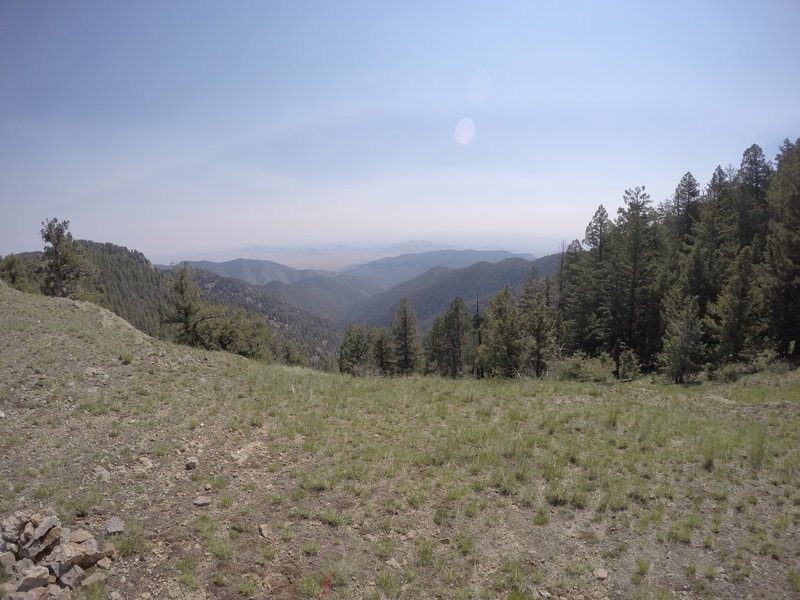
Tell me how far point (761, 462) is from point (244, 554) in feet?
36.0

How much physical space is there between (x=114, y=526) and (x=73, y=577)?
3.85 feet

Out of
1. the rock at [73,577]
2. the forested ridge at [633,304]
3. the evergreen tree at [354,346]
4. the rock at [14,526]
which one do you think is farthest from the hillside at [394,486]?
the evergreen tree at [354,346]

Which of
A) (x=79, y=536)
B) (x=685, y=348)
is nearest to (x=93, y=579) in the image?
(x=79, y=536)

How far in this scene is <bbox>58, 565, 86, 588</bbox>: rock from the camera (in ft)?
17.2

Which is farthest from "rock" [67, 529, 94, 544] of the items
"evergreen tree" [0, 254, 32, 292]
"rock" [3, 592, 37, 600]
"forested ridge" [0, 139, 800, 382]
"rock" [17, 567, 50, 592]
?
"evergreen tree" [0, 254, 32, 292]

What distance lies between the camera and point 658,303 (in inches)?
1321

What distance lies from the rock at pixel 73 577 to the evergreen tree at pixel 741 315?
28.9 metres

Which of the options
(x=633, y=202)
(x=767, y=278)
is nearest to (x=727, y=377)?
(x=767, y=278)

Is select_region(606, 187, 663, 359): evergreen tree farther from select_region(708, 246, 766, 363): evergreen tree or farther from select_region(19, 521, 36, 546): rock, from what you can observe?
select_region(19, 521, 36, 546): rock

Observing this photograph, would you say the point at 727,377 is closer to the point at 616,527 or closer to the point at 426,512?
the point at 616,527

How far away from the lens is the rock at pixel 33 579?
199 inches

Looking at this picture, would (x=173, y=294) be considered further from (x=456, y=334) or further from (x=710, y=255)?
(x=710, y=255)

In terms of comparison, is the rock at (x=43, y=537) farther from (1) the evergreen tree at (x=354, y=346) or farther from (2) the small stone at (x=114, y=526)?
(1) the evergreen tree at (x=354, y=346)

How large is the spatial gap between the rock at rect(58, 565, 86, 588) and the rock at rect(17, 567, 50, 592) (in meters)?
0.19
